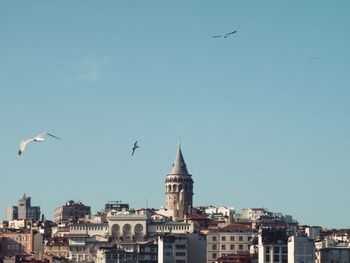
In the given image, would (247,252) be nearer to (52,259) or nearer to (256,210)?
(52,259)

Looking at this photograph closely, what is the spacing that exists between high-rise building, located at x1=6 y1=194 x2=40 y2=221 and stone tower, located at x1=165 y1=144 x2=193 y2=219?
139 feet

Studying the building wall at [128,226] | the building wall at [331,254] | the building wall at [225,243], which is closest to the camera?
the building wall at [331,254]

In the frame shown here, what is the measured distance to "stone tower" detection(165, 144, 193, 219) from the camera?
15000cm

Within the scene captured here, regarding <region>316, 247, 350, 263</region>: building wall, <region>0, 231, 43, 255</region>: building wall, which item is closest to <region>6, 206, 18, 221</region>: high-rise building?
<region>0, 231, 43, 255</region>: building wall

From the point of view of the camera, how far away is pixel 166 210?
481 ft

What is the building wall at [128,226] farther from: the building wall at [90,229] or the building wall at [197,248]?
the building wall at [197,248]

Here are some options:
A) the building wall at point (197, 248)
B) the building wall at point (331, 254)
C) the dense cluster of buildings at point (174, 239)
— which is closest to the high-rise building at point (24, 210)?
the dense cluster of buildings at point (174, 239)

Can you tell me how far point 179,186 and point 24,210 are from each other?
155 ft

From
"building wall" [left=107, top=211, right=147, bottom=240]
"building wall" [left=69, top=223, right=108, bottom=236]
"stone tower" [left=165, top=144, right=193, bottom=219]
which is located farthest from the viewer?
"stone tower" [left=165, top=144, right=193, bottom=219]

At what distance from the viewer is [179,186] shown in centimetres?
15025

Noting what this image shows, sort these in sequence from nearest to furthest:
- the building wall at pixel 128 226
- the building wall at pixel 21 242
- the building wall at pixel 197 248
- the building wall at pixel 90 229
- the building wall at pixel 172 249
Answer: the building wall at pixel 172 249, the building wall at pixel 197 248, the building wall at pixel 128 226, the building wall at pixel 90 229, the building wall at pixel 21 242

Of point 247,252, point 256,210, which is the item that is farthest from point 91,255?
point 256,210

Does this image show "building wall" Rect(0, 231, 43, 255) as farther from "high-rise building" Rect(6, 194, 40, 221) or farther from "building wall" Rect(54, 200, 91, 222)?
"high-rise building" Rect(6, 194, 40, 221)

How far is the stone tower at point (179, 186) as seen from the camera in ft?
492
